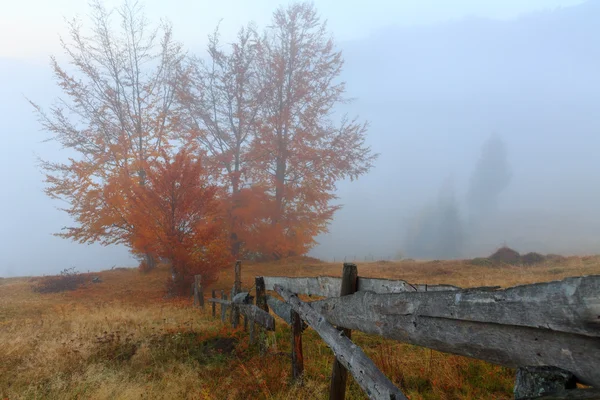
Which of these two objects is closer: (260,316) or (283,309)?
(283,309)

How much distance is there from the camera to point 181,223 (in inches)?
680

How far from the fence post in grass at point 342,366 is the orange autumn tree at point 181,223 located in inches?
537

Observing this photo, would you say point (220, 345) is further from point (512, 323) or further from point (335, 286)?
point (512, 323)

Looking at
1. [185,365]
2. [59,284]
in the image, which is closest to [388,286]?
[185,365]

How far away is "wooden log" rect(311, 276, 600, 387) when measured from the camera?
1723mm

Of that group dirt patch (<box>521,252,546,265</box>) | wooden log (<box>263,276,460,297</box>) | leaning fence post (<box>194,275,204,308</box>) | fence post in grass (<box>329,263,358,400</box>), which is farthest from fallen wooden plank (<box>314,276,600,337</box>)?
dirt patch (<box>521,252,546,265</box>)

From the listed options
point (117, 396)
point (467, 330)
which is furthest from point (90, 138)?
point (467, 330)

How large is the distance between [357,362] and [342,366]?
3.28ft

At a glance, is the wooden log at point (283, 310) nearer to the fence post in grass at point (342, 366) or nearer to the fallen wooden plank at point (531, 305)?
the fence post in grass at point (342, 366)

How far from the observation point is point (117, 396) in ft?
17.1

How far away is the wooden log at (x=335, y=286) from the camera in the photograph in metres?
3.46

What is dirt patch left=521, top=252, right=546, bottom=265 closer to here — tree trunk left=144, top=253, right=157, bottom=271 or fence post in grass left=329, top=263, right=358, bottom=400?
fence post in grass left=329, top=263, right=358, bottom=400

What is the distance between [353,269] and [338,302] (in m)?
0.39

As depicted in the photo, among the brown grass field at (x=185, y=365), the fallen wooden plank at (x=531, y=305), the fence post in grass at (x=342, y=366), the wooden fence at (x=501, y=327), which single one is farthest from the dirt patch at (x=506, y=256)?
the fallen wooden plank at (x=531, y=305)
